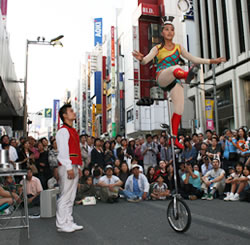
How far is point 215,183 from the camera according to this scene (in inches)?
318

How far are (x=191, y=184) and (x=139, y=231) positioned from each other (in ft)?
14.7

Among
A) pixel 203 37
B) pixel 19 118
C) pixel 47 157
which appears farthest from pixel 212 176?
pixel 203 37

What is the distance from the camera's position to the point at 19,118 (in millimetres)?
16531

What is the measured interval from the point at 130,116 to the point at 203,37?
13302 millimetres

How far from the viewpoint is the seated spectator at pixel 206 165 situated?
8633 mm

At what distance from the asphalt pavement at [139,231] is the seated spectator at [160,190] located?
234 cm

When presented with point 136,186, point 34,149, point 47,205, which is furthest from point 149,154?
point 47,205

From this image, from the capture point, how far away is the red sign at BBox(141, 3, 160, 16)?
30344 mm

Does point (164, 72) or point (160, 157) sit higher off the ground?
point (164, 72)

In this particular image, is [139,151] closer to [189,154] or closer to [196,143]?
[189,154]

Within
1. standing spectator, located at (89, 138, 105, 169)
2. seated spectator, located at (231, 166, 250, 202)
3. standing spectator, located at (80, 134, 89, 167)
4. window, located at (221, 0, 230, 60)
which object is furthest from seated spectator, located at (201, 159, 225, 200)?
window, located at (221, 0, 230, 60)

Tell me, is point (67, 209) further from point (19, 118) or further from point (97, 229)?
point (19, 118)

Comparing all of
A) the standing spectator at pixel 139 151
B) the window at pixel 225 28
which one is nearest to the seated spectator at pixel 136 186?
the standing spectator at pixel 139 151

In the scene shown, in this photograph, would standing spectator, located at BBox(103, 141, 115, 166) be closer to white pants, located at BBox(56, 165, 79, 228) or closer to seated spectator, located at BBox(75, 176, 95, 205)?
seated spectator, located at BBox(75, 176, 95, 205)
